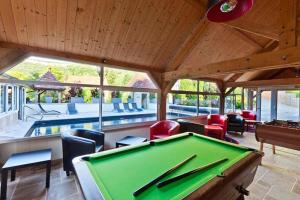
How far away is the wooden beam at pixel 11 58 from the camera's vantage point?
307 centimetres

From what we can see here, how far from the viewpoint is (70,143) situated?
2900 millimetres

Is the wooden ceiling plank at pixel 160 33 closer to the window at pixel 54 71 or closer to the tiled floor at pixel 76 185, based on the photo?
the window at pixel 54 71

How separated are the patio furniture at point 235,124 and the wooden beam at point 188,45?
3470mm

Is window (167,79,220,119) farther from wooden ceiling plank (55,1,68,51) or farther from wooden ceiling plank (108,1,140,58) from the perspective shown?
wooden ceiling plank (55,1,68,51)

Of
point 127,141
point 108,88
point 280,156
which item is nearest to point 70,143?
point 127,141

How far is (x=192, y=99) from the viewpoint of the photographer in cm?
703

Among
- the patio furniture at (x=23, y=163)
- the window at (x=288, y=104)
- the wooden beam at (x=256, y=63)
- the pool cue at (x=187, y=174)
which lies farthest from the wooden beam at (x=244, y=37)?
the patio furniture at (x=23, y=163)

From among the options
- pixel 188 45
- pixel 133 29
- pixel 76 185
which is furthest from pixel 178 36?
pixel 76 185

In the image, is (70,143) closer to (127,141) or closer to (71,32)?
(127,141)

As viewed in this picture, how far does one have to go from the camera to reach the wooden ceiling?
2824 mm

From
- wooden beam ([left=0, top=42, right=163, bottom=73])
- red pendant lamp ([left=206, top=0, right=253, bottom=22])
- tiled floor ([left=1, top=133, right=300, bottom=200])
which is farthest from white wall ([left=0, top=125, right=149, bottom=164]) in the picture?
red pendant lamp ([left=206, top=0, right=253, bottom=22])

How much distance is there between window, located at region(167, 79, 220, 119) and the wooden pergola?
1.13 metres

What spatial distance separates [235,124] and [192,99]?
6.37 ft

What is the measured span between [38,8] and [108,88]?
7.30 ft
